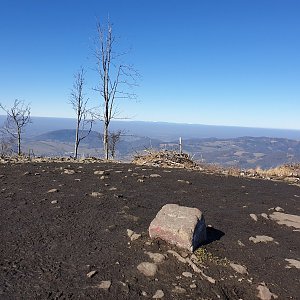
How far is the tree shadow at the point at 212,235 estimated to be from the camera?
18.4 ft

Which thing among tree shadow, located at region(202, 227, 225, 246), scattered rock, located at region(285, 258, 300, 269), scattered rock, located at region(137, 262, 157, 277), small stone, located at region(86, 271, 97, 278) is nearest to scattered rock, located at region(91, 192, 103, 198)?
tree shadow, located at region(202, 227, 225, 246)

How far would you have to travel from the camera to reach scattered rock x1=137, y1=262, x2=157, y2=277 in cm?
448

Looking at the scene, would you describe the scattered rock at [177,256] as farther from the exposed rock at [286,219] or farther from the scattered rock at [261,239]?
the exposed rock at [286,219]

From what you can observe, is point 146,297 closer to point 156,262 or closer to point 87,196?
point 156,262

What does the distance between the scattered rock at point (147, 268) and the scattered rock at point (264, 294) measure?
56.3 inches

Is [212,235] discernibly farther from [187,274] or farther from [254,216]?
[254,216]

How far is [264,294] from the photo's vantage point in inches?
164

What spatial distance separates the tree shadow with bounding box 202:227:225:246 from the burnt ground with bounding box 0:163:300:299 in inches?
0.8

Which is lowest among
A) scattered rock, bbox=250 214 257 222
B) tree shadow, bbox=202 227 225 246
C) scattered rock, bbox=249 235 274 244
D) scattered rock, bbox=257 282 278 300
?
scattered rock, bbox=257 282 278 300

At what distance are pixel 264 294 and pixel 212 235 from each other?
1.75 metres

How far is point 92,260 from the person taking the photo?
15.7ft

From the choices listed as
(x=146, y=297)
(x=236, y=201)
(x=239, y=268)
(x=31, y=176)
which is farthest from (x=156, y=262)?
(x=31, y=176)

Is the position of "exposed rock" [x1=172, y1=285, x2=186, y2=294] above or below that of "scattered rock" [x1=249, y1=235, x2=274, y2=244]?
below

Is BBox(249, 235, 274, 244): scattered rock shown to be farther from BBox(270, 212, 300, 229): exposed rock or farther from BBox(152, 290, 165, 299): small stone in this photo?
BBox(152, 290, 165, 299): small stone
